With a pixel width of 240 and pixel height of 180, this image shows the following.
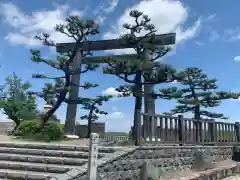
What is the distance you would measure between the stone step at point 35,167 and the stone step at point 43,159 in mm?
134

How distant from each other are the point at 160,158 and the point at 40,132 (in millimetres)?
5488

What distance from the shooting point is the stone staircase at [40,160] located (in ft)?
17.6

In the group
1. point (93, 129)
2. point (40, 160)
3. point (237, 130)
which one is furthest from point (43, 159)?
point (93, 129)

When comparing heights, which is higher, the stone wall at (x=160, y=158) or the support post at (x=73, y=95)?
the support post at (x=73, y=95)

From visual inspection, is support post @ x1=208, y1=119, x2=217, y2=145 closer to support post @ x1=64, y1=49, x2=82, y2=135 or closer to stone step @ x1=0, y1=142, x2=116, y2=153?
stone step @ x1=0, y1=142, x2=116, y2=153

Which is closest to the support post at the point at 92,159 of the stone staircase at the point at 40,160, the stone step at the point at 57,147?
the stone staircase at the point at 40,160

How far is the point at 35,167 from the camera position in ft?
18.3

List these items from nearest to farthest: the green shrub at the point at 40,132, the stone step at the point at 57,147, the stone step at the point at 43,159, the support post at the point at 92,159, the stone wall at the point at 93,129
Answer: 1. the support post at the point at 92,159
2. the stone step at the point at 43,159
3. the stone step at the point at 57,147
4. the green shrub at the point at 40,132
5. the stone wall at the point at 93,129

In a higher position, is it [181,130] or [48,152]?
[181,130]

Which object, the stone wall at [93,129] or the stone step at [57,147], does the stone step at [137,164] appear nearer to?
the stone step at [57,147]

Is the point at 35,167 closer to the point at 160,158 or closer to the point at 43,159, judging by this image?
the point at 43,159

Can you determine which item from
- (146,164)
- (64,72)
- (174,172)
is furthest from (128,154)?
(64,72)

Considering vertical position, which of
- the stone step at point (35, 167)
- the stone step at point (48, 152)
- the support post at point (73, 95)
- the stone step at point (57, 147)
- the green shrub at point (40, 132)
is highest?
the support post at point (73, 95)

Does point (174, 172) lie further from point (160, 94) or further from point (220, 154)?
point (160, 94)
